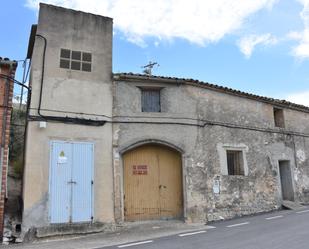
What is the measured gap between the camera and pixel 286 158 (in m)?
16.5

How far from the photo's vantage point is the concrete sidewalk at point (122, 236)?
9.09 meters

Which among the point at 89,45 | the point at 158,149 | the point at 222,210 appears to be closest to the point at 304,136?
the point at 222,210

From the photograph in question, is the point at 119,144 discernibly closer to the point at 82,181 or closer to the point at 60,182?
the point at 82,181

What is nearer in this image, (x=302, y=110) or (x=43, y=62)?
(x=43, y=62)

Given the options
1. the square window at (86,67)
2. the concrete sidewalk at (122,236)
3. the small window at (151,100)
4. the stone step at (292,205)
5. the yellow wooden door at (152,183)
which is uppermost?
the square window at (86,67)

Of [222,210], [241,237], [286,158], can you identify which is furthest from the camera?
[286,158]

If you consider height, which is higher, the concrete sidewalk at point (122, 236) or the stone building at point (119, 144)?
the stone building at point (119, 144)

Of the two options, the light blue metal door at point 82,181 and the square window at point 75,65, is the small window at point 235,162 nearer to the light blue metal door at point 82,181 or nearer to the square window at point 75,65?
the light blue metal door at point 82,181

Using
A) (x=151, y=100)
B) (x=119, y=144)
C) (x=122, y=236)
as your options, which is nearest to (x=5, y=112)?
Result: (x=119, y=144)

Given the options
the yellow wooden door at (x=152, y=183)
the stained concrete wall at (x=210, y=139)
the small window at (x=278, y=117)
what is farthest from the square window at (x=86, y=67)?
the small window at (x=278, y=117)

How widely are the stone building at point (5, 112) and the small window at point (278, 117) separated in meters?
12.7

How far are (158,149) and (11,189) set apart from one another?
5.99 m

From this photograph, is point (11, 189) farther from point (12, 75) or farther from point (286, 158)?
point (286, 158)

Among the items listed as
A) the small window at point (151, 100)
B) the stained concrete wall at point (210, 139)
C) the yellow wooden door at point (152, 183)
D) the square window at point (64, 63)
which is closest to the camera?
the square window at point (64, 63)
